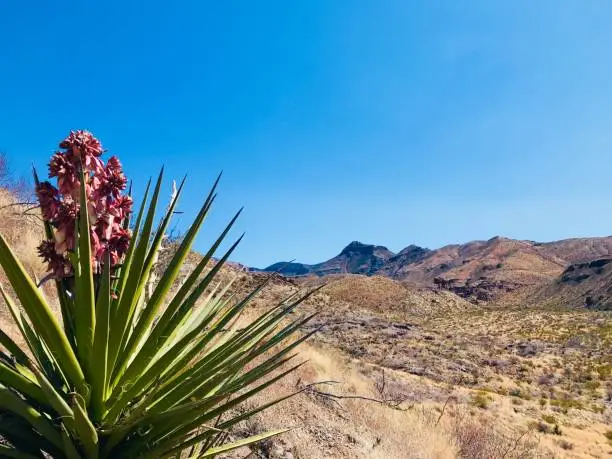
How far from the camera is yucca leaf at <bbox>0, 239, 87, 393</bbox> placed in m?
1.85

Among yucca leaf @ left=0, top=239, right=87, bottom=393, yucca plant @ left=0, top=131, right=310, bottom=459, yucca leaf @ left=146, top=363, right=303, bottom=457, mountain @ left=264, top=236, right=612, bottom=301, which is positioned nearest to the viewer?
yucca leaf @ left=0, top=239, right=87, bottom=393

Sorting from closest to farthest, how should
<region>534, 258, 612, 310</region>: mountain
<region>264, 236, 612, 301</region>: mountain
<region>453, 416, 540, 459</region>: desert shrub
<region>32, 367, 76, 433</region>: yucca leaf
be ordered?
<region>32, 367, 76, 433</region>: yucca leaf < <region>453, 416, 540, 459</region>: desert shrub < <region>534, 258, 612, 310</region>: mountain < <region>264, 236, 612, 301</region>: mountain

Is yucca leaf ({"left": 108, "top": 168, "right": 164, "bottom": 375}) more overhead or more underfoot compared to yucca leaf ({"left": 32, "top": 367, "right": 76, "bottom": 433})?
more overhead

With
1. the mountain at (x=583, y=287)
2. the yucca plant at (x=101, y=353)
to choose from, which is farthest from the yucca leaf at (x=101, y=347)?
the mountain at (x=583, y=287)

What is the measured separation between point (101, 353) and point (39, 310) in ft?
1.07

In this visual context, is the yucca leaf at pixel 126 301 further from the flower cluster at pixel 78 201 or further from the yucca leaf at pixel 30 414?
the yucca leaf at pixel 30 414

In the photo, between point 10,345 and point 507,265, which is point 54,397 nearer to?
point 10,345

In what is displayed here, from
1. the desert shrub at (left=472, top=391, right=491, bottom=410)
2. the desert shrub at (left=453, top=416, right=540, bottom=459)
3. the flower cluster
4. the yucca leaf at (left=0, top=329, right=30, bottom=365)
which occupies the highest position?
the flower cluster

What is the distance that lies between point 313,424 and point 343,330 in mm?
20680

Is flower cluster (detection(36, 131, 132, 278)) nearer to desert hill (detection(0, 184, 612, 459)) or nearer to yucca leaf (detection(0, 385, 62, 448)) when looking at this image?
yucca leaf (detection(0, 385, 62, 448))

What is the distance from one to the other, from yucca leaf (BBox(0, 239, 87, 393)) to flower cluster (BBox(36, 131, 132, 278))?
38 cm

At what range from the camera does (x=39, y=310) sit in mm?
1902

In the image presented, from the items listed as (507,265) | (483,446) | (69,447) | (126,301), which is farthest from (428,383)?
(507,265)

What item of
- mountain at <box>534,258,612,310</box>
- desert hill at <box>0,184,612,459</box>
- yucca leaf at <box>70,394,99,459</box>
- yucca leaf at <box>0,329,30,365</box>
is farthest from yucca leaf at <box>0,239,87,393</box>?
mountain at <box>534,258,612,310</box>
